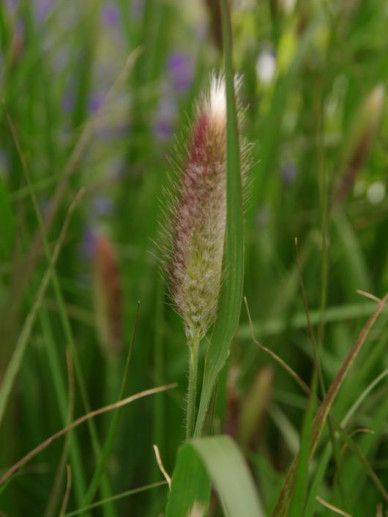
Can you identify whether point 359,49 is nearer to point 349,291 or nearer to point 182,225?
point 349,291

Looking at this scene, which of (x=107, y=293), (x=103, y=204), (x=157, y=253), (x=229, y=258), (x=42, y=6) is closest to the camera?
(x=229, y=258)

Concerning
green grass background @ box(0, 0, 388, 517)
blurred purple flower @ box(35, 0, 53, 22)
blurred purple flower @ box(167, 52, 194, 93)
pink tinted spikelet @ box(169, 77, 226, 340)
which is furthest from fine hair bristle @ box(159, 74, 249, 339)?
blurred purple flower @ box(35, 0, 53, 22)

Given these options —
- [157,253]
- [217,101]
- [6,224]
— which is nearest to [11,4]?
[157,253]

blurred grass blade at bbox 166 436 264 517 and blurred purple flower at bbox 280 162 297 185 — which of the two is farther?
blurred purple flower at bbox 280 162 297 185

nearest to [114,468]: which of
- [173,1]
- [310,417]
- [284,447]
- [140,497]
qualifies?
[140,497]

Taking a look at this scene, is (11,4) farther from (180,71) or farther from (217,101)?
(217,101)

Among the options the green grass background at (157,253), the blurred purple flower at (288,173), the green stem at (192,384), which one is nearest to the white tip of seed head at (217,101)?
the green stem at (192,384)

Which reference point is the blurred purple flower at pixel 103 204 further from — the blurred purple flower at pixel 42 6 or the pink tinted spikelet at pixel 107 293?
the pink tinted spikelet at pixel 107 293

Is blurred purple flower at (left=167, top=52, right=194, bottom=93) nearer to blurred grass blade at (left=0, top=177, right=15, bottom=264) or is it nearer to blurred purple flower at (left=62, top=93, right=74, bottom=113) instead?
blurred purple flower at (left=62, top=93, right=74, bottom=113)
